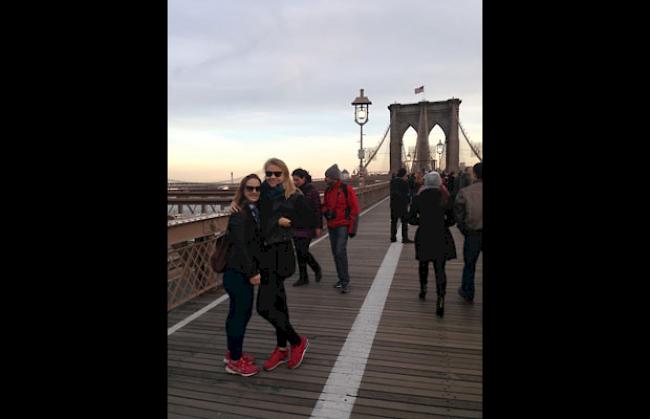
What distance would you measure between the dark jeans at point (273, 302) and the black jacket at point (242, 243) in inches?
10.3

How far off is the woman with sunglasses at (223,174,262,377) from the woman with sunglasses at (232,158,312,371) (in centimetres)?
12

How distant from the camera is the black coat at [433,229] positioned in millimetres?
4918

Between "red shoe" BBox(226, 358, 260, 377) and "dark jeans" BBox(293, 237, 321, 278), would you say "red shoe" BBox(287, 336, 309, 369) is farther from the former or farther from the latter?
"dark jeans" BBox(293, 237, 321, 278)

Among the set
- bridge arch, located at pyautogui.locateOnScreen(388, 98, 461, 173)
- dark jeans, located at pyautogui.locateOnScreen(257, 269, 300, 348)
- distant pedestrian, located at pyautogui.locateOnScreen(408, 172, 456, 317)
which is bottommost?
dark jeans, located at pyautogui.locateOnScreen(257, 269, 300, 348)

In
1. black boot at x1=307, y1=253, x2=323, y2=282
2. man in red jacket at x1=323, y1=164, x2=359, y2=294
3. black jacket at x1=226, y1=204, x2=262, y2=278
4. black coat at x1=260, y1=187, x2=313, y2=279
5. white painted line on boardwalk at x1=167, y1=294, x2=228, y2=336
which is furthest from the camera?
black boot at x1=307, y1=253, x2=323, y2=282

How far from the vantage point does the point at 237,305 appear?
134 inches

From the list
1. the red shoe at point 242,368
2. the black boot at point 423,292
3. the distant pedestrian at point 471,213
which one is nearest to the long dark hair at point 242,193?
the red shoe at point 242,368

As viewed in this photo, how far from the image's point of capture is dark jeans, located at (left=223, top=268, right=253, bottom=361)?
3.34m

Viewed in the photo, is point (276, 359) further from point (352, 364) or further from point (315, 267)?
point (315, 267)

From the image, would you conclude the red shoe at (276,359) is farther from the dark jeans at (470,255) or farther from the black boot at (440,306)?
the dark jeans at (470,255)

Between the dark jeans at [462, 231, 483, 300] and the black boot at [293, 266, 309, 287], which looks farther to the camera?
the black boot at [293, 266, 309, 287]

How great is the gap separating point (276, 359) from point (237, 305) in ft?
2.35

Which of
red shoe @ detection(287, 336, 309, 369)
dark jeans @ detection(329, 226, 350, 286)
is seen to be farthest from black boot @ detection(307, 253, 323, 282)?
red shoe @ detection(287, 336, 309, 369)
